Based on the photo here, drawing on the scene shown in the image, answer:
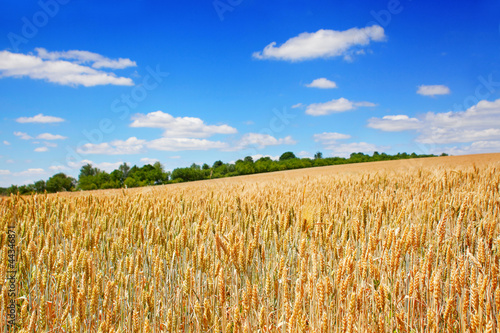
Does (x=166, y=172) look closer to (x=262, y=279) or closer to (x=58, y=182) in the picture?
(x=58, y=182)

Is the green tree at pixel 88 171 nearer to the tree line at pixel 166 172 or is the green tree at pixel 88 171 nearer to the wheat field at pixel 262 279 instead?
the tree line at pixel 166 172

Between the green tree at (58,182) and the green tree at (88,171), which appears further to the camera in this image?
the green tree at (88,171)

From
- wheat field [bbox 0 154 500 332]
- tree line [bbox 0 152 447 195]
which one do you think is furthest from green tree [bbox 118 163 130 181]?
wheat field [bbox 0 154 500 332]

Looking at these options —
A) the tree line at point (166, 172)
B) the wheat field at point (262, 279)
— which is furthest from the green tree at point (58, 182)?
the wheat field at point (262, 279)

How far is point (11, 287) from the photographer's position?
235 cm

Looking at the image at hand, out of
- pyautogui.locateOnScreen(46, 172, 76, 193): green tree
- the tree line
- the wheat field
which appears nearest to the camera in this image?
the wheat field

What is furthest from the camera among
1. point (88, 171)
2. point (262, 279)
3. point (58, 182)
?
point (88, 171)

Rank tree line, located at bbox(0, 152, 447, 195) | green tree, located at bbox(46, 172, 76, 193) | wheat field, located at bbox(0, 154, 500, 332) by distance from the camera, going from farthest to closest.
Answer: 1. tree line, located at bbox(0, 152, 447, 195)
2. green tree, located at bbox(46, 172, 76, 193)
3. wheat field, located at bbox(0, 154, 500, 332)

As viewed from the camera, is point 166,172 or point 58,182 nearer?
point 58,182

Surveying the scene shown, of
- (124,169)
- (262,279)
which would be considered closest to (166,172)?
(124,169)

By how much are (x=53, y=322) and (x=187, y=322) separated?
79 cm

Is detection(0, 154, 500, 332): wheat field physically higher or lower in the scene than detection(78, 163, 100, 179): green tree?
lower

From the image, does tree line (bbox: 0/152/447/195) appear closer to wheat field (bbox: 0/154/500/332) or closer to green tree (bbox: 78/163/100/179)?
green tree (bbox: 78/163/100/179)

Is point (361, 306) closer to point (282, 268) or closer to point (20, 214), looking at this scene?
point (282, 268)
